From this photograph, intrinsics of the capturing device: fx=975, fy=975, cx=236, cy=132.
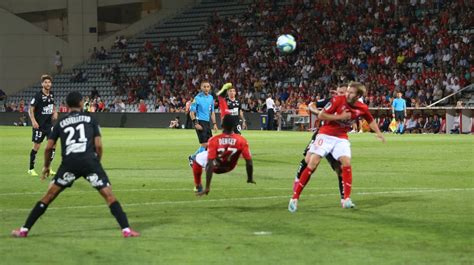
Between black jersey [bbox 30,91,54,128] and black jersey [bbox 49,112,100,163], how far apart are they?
1023 centimetres

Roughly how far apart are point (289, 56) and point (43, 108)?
3826 centimetres

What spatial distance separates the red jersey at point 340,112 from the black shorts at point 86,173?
4.10m

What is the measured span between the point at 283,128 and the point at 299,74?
3.94 meters

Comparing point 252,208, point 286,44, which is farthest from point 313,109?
point 286,44

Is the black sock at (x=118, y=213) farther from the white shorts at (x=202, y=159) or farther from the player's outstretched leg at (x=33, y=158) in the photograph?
the player's outstretched leg at (x=33, y=158)

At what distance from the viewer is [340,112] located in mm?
14336

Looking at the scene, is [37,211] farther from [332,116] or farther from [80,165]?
[332,116]

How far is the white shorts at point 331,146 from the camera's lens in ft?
47.1

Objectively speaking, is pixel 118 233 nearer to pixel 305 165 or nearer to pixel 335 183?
pixel 305 165

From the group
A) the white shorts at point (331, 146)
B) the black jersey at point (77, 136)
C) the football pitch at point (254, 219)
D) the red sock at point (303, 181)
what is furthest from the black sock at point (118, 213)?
the white shorts at point (331, 146)

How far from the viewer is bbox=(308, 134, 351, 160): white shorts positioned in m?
14.4

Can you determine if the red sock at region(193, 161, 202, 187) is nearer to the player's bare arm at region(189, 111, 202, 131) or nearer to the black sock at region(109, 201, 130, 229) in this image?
the black sock at region(109, 201, 130, 229)

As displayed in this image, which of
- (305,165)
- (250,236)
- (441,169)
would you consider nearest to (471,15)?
(441,169)

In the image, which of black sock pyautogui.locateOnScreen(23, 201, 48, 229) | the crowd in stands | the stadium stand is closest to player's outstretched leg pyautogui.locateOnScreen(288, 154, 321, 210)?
black sock pyautogui.locateOnScreen(23, 201, 48, 229)
